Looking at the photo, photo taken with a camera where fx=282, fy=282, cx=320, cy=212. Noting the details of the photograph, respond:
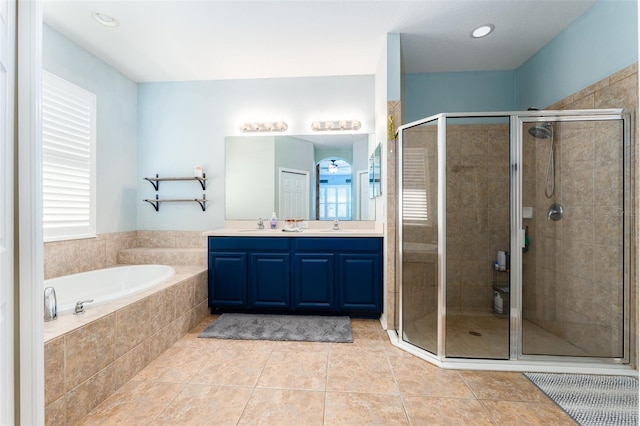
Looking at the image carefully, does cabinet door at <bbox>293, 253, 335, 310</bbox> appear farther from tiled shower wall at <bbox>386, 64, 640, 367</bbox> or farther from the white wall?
the white wall

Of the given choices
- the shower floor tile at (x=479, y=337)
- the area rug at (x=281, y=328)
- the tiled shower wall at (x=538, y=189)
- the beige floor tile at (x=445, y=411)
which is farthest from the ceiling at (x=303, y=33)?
A: the beige floor tile at (x=445, y=411)

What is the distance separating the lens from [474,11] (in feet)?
7.22

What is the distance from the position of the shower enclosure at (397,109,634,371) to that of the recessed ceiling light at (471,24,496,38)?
3.19 ft

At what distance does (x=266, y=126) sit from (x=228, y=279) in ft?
5.75

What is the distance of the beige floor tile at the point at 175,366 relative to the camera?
178cm

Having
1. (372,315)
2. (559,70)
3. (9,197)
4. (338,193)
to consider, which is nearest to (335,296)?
(372,315)

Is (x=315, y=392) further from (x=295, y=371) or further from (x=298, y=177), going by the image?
(x=298, y=177)

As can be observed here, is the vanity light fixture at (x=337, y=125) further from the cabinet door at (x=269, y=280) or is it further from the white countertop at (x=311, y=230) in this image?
the cabinet door at (x=269, y=280)

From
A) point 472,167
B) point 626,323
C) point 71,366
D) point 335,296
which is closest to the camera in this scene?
point 71,366

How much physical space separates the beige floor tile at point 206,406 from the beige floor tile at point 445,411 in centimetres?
91

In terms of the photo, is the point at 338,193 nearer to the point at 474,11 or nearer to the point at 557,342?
the point at 474,11

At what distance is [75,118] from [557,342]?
4399 mm

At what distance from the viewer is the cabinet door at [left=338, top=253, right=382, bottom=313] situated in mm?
2656

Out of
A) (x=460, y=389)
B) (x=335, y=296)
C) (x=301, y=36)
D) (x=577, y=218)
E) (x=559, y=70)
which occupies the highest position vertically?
(x=301, y=36)
